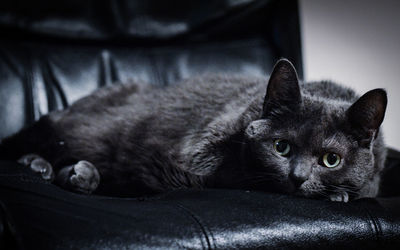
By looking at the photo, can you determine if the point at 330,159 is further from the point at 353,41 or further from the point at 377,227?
the point at 353,41

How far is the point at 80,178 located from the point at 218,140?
40 cm

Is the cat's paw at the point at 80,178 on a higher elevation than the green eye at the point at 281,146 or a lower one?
lower

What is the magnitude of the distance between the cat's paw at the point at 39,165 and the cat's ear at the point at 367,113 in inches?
34.7

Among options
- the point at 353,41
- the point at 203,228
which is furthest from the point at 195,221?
the point at 353,41

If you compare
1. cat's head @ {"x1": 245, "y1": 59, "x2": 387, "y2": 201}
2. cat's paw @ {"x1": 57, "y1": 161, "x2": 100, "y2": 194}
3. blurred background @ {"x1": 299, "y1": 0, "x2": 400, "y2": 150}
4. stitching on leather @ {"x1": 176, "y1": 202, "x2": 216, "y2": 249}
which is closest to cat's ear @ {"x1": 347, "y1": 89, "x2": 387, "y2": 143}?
cat's head @ {"x1": 245, "y1": 59, "x2": 387, "y2": 201}

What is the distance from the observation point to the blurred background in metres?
2.33

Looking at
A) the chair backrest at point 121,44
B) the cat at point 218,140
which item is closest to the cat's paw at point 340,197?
the cat at point 218,140

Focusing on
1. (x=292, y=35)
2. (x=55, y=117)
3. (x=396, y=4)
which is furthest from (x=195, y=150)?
(x=396, y=4)

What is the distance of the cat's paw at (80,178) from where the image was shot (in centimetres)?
115

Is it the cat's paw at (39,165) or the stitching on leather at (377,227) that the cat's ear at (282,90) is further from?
the cat's paw at (39,165)

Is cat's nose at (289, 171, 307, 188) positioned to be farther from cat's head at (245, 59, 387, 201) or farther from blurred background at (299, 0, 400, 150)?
blurred background at (299, 0, 400, 150)

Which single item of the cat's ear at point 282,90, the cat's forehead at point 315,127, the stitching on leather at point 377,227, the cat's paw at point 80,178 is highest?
the cat's ear at point 282,90

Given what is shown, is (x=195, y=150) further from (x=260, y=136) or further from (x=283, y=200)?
(x=283, y=200)

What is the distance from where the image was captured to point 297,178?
1020 mm
